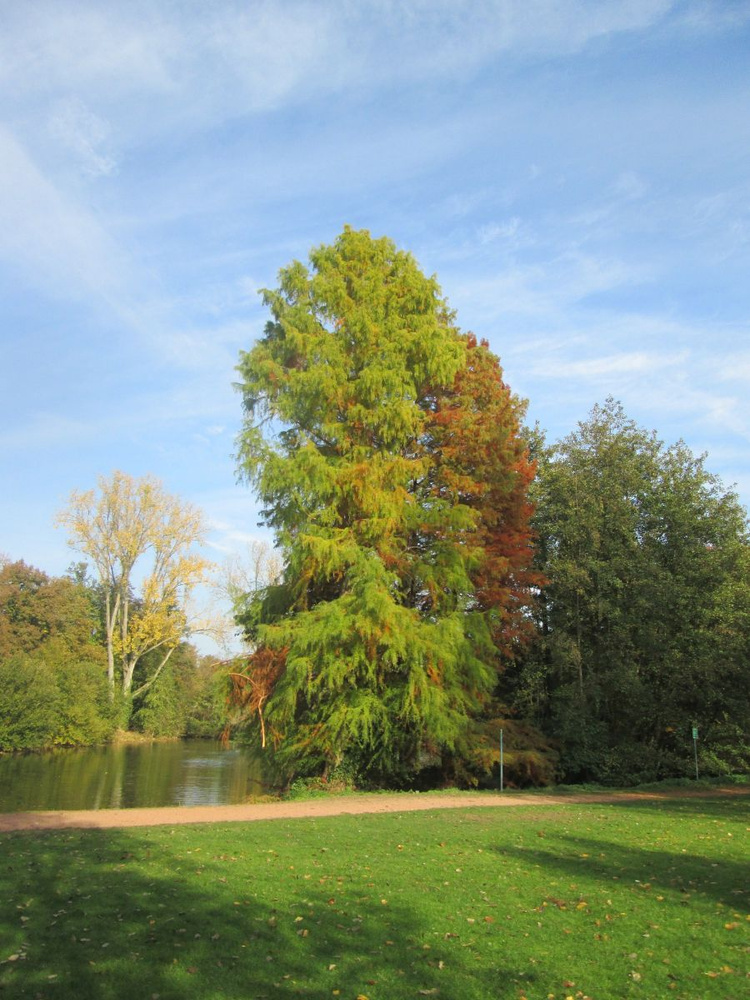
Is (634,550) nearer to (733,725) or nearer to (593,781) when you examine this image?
(733,725)

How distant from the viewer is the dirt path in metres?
11.3

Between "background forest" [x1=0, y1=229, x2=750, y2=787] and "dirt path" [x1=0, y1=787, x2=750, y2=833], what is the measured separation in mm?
1724

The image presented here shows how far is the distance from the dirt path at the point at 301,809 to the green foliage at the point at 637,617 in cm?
381

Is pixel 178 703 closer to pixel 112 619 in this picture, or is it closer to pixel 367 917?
pixel 112 619

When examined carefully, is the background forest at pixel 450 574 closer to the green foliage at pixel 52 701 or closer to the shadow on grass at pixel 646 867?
the shadow on grass at pixel 646 867

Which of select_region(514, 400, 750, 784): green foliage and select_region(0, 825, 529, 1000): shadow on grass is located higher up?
select_region(514, 400, 750, 784): green foliage

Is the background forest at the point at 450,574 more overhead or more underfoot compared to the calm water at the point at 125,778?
more overhead

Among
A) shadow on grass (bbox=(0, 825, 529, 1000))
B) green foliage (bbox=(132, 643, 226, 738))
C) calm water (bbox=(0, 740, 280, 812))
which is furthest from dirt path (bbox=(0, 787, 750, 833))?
green foliage (bbox=(132, 643, 226, 738))

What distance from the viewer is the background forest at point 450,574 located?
17172mm

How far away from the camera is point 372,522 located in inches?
683

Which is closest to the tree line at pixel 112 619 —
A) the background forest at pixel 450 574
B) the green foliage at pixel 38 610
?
the green foliage at pixel 38 610

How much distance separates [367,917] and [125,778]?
2130 centimetres

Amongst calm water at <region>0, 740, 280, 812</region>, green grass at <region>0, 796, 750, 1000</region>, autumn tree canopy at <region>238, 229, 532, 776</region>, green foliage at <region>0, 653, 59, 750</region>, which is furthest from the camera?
green foliage at <region>0, 653, 59, 750</region>

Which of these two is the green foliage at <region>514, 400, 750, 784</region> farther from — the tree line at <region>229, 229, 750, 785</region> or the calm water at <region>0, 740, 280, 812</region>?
the calm water at <region>0, 740, 280, 812</region>
